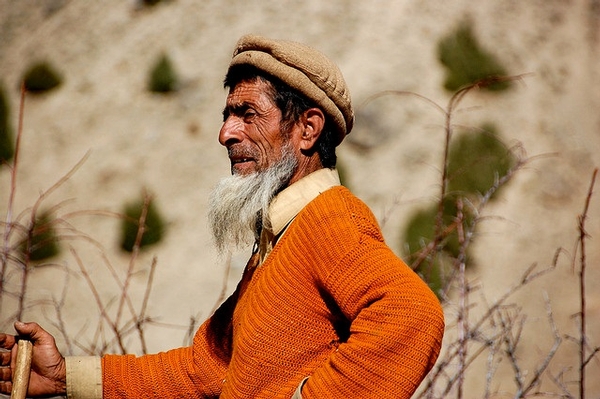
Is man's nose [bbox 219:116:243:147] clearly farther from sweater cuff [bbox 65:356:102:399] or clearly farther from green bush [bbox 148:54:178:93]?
green bush [bbox 148:54:178:93]

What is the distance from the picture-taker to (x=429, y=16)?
34.1 feet

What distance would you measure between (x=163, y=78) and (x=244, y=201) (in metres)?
8.01

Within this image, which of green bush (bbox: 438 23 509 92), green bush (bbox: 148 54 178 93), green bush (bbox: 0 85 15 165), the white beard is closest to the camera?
the white beard

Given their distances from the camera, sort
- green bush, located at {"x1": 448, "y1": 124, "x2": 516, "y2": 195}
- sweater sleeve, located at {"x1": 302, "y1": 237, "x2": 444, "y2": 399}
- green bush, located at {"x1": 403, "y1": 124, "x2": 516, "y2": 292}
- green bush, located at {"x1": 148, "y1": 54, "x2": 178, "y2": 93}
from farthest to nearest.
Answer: green bush, located at {"x1": 148, "y1": 54, "x2": 178, "y2": 93}
green bush, located at {"x1": 448, "y1": 124, "x2": 516, "y2": 195}
green bush, located at {"x1": 403, "y1": 124, "x2": 516, "y2": 292}
sweater sleeve, located at {"x1": 302, "y1": 237, "x2": 444, "y2": 399}

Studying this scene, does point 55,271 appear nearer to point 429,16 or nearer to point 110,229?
point 110,229

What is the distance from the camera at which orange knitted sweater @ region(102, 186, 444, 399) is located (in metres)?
1.72

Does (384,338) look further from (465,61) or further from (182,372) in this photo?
(465,61)

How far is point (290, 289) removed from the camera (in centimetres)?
197

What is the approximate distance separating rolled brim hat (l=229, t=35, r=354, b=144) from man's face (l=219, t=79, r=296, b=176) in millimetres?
76

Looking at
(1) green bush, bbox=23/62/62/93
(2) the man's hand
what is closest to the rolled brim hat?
(2) the man's hand

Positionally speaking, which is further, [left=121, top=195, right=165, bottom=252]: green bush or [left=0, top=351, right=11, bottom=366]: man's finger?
[left=121, top=195, right=165, bottom=252]: green bush

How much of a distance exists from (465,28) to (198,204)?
14.2ft

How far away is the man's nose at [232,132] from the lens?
7.47 ft

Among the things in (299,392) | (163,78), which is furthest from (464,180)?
(299,392)
